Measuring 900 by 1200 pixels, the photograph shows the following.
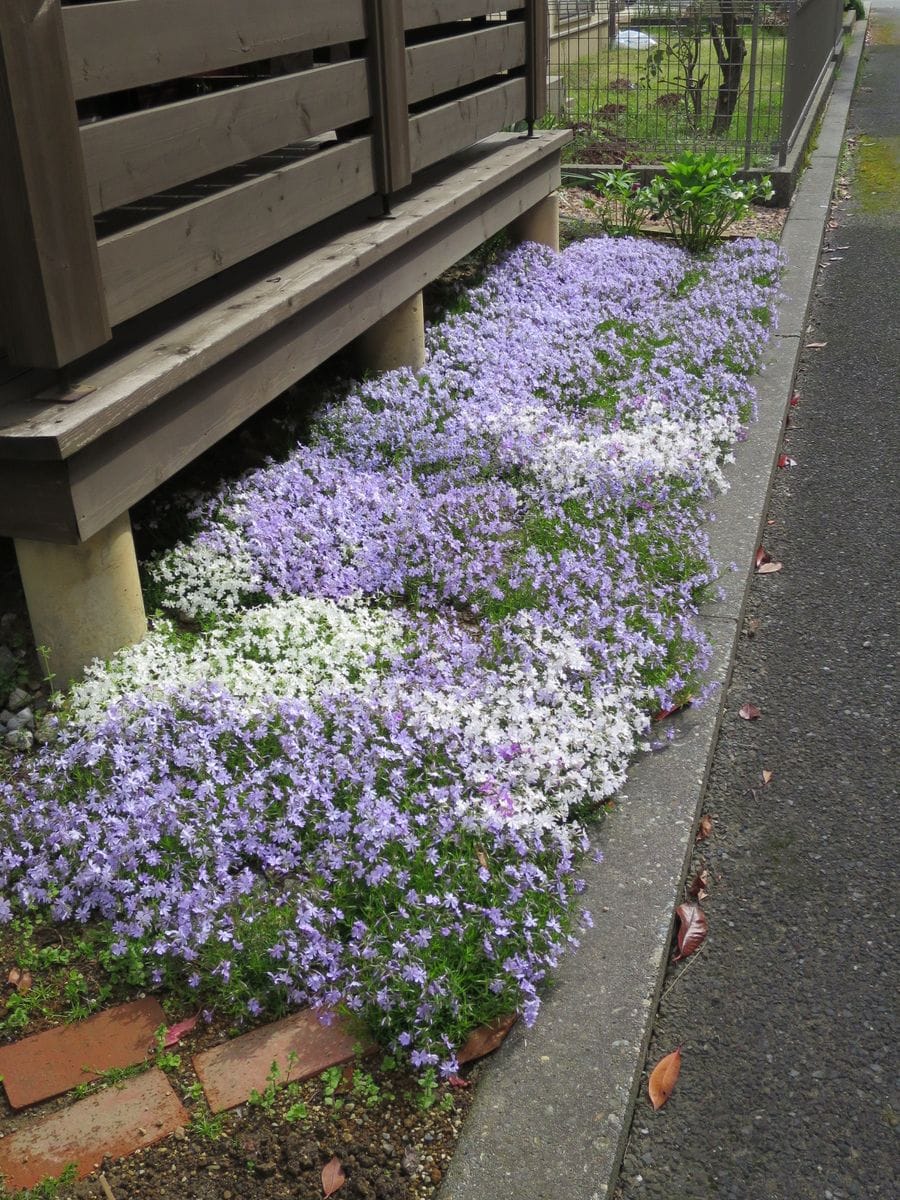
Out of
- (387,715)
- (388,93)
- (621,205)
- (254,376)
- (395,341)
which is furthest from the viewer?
(621,205)

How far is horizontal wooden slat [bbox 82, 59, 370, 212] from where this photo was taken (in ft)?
10.4

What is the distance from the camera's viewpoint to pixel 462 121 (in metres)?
6.05

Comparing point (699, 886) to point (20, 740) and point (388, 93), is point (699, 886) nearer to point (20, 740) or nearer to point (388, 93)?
point (20, 740)

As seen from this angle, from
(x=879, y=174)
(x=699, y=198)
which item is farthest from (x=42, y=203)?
(x=879, y=174)

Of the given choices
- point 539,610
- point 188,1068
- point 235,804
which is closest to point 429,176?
point 539,610

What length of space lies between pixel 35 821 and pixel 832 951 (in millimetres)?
1832

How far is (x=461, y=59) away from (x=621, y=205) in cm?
322

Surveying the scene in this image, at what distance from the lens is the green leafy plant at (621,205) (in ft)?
26.6

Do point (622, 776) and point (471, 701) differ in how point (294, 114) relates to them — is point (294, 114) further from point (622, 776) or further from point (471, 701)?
point (622, 776)

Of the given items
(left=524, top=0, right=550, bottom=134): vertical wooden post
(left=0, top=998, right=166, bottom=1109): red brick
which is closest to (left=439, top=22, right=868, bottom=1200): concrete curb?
(left=0, top=998, right=166, bottom=1109): red brick

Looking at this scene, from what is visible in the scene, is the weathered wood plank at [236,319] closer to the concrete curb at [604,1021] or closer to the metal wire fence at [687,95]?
the concrete curb at [604,1021]

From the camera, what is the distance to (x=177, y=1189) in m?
2.06

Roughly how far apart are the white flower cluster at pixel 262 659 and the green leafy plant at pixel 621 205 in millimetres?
5434

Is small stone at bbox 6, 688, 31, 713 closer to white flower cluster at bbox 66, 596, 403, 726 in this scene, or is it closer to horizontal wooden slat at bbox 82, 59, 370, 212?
white flower cluster at bbox 66, 596, 403, 726
